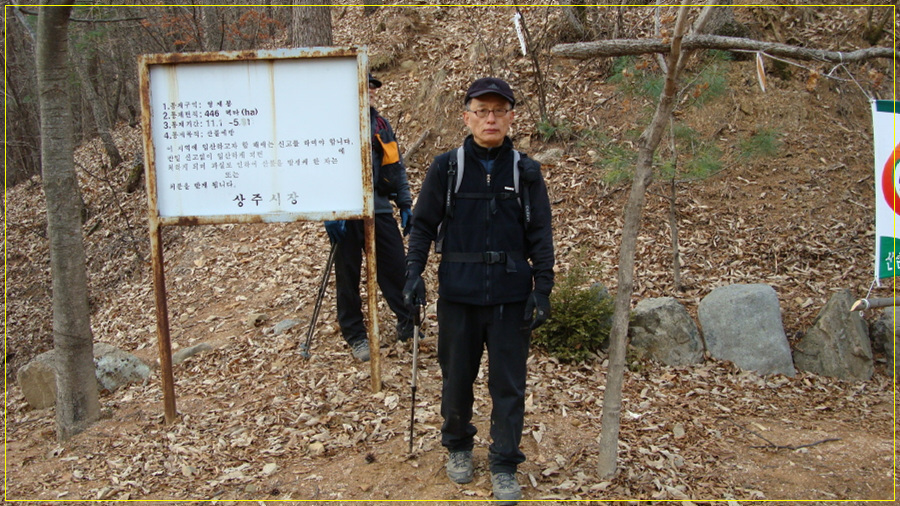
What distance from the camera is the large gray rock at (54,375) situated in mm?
6000

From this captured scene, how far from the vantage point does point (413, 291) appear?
365cm

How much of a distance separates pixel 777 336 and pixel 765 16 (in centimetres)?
598

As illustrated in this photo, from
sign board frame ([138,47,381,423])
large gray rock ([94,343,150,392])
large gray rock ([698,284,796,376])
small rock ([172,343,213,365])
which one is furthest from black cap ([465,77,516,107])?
large gray rock ([94,343,150,392])

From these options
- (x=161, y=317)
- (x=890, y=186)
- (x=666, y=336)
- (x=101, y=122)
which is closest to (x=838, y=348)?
(x=666, y=336)

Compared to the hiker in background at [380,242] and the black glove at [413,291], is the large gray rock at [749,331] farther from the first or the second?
the black glove at [413,291]

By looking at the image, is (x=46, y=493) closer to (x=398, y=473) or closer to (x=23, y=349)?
(x=398, y=473)

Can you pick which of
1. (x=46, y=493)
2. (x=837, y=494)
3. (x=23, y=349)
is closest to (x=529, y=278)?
(x=837, y=494)

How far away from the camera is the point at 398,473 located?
158 inches

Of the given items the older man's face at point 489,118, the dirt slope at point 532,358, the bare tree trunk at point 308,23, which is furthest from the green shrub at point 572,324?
the bare tree trunk at point 308,23

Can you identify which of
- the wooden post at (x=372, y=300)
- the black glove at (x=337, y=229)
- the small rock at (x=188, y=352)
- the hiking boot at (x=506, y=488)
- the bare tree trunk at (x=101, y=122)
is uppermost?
the bare tree trunk at (x=101, y=122)

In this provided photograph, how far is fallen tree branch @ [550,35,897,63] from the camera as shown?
3363 mm

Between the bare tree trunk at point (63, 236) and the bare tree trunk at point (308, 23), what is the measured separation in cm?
401

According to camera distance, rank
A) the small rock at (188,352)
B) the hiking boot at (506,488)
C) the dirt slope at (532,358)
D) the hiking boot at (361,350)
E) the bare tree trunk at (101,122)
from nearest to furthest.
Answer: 1. the hiking boot at (506,488)
2. the dirt slope at (532,358)
3. the hiking boot at (361,350)
4. the small rock at (188,352)
5. the bare tree trunk at (101,122)

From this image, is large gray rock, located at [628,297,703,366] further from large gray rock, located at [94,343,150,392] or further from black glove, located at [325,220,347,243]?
large gray rock, located at [94,343,150,392]
